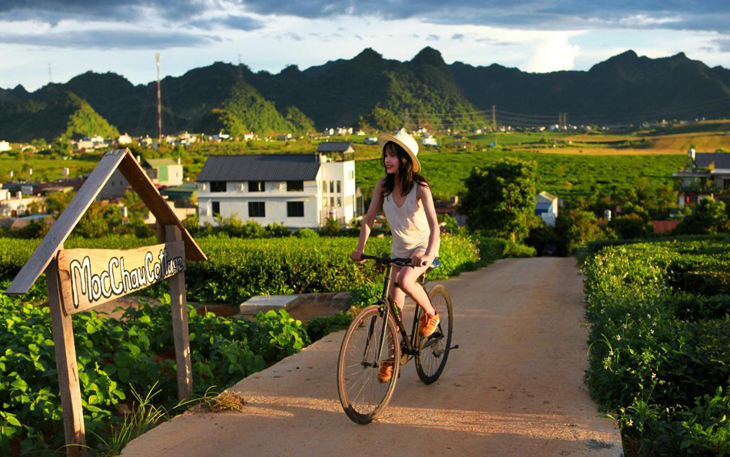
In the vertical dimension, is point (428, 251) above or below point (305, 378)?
above

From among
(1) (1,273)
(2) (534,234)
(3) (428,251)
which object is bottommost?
(2) (534,234)

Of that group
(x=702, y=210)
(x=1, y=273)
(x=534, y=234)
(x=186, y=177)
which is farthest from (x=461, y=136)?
(x=1, y=273)

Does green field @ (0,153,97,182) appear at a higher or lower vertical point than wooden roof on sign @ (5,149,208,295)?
lower

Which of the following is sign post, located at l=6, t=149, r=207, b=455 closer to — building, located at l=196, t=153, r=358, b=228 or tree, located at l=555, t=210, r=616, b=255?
tree, located at l=555, t=210, r=616, b=255

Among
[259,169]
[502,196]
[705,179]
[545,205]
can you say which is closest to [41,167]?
[259,169]

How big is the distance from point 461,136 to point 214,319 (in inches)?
7513

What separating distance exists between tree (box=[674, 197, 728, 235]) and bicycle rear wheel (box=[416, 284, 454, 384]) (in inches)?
1477

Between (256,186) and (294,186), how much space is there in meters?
3.16

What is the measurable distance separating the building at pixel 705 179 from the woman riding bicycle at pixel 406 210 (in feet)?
185

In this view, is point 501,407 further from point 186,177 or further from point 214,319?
point 186,177

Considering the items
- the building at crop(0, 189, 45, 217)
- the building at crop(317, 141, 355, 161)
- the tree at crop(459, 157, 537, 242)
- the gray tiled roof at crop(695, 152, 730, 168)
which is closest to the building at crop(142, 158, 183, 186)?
the building at crop(0, 189, 45, 217)

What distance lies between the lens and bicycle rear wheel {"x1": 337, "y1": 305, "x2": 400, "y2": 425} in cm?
494

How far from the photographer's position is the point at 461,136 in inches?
7682

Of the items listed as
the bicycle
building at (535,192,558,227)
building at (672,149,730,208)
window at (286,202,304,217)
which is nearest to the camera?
the bicycle
